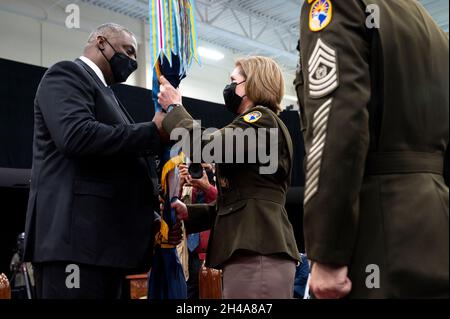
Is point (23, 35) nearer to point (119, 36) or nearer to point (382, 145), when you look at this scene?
point (119, 36)

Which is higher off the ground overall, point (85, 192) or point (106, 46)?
point (106, 46)

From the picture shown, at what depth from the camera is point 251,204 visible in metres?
1.93

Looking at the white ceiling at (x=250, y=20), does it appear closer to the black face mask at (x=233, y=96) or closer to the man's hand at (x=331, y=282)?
the black face mask at (x=233, y=96)

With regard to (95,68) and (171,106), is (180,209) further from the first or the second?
(95,68)

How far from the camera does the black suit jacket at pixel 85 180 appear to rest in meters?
1.59

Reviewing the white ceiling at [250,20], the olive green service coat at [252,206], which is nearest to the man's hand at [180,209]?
the olive green service coat at [252,206]

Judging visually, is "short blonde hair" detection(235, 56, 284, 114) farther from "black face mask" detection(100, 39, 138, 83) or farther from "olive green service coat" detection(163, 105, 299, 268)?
"black face mask" detection(100, 39, 138, 83)

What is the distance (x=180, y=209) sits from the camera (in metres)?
2.04

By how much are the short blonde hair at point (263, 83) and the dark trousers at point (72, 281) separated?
952 mm

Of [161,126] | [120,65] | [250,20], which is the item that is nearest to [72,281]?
[161,126]

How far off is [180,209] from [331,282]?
1.08 m

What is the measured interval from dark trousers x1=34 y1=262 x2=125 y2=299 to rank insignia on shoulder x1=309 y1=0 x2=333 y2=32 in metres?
1.00

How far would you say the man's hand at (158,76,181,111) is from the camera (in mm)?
1797
